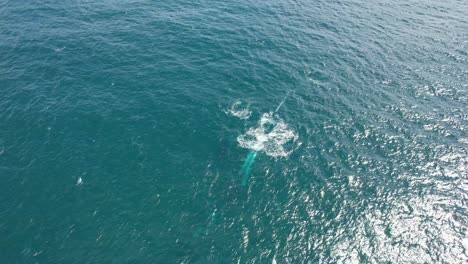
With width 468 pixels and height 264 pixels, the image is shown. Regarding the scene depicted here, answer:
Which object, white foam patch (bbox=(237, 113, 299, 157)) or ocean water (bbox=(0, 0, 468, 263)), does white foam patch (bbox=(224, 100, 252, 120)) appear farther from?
white foam patch (bbox=(237, 113, 299, 157))

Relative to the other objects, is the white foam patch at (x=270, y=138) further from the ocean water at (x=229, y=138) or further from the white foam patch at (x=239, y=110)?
the white foam patch at (x=239, y=110)

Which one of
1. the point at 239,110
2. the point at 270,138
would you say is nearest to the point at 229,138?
the point at 270,138

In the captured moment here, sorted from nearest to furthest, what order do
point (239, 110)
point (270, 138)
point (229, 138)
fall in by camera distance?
point (270, 138), point (229, 138), point (239, 110)

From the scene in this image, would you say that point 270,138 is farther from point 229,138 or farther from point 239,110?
point 239,110

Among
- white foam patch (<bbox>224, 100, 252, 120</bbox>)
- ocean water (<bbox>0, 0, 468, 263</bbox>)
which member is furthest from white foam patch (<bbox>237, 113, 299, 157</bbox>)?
white foam patch (<bbox>224, 100, 252, 120</bbox>)

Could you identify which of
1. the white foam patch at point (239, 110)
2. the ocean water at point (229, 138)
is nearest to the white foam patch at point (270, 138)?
the ocean water at point (229, 138)

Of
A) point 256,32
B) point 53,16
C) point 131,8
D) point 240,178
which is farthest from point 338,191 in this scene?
point 53,16
